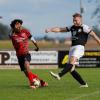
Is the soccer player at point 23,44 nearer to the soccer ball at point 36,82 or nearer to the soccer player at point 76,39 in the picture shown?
the soccer ball at point 36,82

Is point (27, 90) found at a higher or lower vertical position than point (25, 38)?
lower

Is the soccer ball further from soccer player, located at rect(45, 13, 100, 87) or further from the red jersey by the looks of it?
the red jersey

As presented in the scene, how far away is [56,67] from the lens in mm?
36406

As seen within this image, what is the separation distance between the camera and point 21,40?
642 inches

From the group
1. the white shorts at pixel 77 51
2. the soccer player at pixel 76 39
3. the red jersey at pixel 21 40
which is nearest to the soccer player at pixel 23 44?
the red jersey at pixel 21 40

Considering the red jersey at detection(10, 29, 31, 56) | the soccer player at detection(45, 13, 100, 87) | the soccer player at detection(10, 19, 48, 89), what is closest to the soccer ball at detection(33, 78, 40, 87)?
the soccer player at detection(10, 19, 48, 89)

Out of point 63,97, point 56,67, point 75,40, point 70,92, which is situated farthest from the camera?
point 56,67

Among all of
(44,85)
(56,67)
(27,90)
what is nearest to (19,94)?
(27,90)

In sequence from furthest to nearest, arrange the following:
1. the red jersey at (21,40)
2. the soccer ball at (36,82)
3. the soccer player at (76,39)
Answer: the red jersey at (21,40) → the soccer ball at (36,82) → the soccer player at (76,39)

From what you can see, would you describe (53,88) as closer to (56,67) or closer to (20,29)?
(20,29)

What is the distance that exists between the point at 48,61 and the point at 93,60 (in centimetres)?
288

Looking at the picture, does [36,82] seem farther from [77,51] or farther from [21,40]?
[77,51]

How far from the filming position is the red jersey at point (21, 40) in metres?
16.3

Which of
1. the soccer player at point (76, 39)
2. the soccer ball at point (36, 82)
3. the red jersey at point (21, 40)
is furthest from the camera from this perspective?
the red jersey at point (21, 40)
